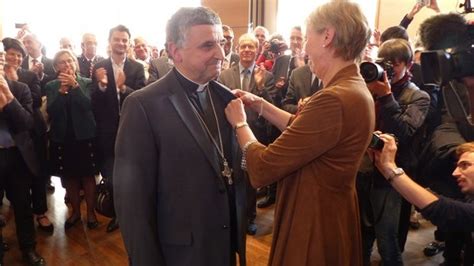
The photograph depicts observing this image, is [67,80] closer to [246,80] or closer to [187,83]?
[246,80]

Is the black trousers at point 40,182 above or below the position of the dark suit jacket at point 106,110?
below

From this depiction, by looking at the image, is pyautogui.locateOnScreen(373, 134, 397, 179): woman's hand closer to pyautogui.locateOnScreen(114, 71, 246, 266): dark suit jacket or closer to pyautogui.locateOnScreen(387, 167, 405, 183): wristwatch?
pyautogui.locateOnScreen(387, 167, 405, 183): wristwatch

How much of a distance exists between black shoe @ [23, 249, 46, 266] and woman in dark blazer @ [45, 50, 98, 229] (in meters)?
Answer: 0.54

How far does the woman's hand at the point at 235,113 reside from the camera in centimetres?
134

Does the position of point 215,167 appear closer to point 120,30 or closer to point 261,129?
point 261,129

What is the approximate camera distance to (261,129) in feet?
10.2

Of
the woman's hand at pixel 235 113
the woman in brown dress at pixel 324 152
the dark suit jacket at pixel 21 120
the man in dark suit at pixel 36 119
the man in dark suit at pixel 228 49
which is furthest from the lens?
the man in dark suit at pixel 228 49

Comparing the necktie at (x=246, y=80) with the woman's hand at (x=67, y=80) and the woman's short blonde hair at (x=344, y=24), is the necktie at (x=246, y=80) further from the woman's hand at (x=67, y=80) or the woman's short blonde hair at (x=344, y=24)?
the woman's short blonde hair at (x=344, y=24)

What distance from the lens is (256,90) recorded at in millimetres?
3025

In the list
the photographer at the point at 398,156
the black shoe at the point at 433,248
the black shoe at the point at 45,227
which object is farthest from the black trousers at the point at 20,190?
the black shoe at the point at 433,248

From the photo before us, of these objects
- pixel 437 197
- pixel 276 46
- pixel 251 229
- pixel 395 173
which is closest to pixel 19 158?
pixel 251 229

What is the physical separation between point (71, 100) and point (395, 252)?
2.48m

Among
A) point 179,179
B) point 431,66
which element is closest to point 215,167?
point 179,179

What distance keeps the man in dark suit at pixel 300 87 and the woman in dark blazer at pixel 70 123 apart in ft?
→ 5.20
